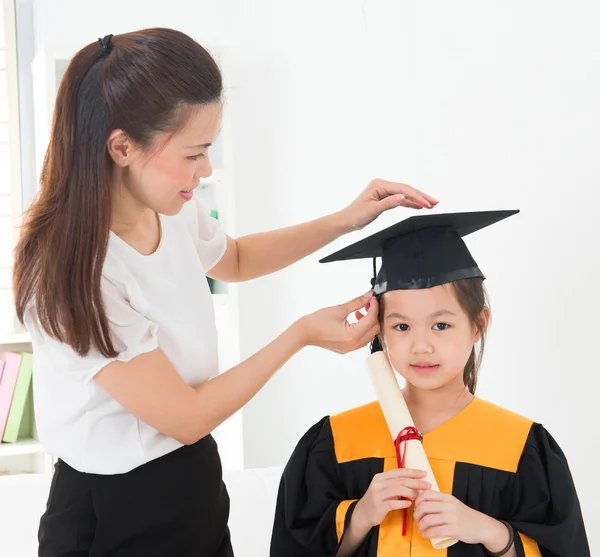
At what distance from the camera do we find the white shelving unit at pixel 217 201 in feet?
10.2

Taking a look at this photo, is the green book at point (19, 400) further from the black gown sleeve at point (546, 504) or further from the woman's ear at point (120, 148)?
the black gown sleeve at point (546, 504)

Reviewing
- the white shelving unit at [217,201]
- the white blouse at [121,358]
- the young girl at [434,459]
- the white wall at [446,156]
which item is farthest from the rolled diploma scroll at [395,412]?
the white shelving unit at [217,201]

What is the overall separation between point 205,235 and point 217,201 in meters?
1.63

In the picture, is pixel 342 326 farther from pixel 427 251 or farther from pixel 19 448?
pixel 19 448

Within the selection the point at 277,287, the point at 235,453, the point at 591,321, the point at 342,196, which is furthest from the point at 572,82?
the point at 235,453

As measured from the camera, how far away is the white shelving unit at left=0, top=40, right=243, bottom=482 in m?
3.11

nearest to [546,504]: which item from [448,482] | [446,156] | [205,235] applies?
[448,482]

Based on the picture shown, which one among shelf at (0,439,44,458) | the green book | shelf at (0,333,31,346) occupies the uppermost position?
shelf at (0,333,31,346)

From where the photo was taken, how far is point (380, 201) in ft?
5.24

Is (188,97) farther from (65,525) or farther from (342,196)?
(342,196)

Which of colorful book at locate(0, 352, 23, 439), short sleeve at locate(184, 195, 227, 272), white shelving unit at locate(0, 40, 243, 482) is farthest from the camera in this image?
colorful book at locate(0, 352, 23, 439)

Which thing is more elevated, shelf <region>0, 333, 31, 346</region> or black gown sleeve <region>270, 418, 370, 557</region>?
black gown sleeve <region>270, 418, 370, 557</region>

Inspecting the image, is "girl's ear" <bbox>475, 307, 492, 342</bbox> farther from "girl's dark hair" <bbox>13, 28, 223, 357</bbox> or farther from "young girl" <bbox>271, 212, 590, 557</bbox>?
"girl's dark hair" <bbox>13, 28, 223, 357</bbox>

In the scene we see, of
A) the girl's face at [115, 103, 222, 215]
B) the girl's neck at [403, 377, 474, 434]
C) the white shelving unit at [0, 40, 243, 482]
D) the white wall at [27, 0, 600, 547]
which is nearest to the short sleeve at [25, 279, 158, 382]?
the girl's face at [115, 103, 222, 215]
